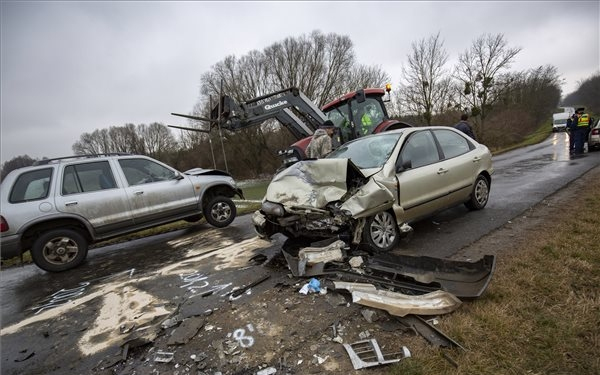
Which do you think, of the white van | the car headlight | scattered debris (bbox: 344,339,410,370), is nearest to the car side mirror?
the car headlight

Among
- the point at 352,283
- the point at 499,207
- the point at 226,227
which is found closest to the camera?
the point at 352,283

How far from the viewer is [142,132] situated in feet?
186

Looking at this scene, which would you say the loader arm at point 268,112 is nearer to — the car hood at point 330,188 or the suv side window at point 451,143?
the suv side window at point 451,143

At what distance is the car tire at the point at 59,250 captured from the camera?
17.0 feet

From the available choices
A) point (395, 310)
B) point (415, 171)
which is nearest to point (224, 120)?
point (415, 171)

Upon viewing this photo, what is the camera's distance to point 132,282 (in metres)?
4.38

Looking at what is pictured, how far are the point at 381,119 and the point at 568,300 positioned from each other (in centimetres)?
733

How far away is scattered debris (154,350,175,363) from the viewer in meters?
2.46

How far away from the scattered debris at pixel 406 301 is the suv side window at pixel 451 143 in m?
3.20

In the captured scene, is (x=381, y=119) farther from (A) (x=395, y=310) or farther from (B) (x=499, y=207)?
(A) (x=395, y=310)

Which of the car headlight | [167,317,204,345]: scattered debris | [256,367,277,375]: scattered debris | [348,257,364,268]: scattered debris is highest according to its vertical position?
the car headlight

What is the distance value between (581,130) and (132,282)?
17.5 metres

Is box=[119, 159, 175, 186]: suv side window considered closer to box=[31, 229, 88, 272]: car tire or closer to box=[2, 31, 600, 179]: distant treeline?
box=[31, 229, 88, 272]: car tire

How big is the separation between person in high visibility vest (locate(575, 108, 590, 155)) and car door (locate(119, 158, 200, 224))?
16064 mm
